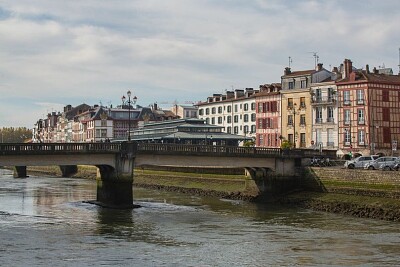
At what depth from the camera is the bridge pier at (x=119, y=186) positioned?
59.8 m

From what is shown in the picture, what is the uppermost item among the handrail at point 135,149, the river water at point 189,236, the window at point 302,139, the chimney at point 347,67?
the chimney at point 347,67

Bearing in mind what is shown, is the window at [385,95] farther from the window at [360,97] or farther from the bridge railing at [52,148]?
the bridge railing at [52,148]

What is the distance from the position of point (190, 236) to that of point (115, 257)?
29.8ft

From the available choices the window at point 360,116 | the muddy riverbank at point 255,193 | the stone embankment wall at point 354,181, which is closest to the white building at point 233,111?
the muddy riverbank at point 255,193

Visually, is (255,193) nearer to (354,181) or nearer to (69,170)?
(354,181)

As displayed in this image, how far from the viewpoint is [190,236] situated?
139 feet

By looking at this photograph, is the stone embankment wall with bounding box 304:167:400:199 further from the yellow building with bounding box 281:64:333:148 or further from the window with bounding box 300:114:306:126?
the window with bounding box 300:114:306:126

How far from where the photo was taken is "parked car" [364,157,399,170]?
63000 mm

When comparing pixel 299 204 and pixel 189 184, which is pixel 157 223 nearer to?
pixel 299 204

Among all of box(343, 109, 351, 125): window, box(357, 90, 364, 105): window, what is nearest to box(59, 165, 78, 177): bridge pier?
box(343, 109, 351, 125): window

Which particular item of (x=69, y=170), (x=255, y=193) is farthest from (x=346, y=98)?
(x=69, y=170)

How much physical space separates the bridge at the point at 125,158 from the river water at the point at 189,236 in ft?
10.4

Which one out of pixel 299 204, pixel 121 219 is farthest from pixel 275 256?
pixel 299 204

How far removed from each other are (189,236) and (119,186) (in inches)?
759
